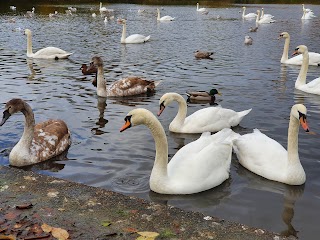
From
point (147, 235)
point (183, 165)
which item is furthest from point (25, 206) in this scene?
point (183, 165)

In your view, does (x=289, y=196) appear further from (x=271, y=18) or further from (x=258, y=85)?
(x=271, y=18)

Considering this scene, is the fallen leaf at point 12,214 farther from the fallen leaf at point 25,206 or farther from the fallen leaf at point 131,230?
the fallen leaf at point 131,230

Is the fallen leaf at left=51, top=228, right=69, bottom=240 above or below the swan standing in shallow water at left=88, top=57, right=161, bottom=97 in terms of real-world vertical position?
above

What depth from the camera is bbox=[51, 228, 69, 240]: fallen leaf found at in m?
4.13

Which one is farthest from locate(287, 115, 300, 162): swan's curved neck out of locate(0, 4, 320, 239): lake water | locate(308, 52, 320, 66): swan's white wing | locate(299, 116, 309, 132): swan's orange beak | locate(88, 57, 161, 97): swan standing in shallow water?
locate(308, 52, 320, 66): swan's white wing

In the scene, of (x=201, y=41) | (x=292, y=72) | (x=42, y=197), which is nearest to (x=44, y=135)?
(x=42, y=197)

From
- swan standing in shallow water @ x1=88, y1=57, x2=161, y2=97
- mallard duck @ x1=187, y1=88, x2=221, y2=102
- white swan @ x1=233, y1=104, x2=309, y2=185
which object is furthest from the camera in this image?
swan standing in shallow water @ x1=88, y1=57, x2=161, y2=97

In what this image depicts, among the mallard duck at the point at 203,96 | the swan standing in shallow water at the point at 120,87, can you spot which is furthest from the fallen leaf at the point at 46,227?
the swan standing in shallow water at the point at 120,87

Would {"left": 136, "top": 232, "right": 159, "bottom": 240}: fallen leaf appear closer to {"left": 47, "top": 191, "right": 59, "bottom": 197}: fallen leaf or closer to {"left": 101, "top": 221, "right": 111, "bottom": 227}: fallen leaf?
{"left": 101, "top": 221, "right": 111, "bottom": 227}: fallen leaf

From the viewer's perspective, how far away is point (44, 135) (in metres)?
8.34

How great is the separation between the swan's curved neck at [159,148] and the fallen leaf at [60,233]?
91.1 inches

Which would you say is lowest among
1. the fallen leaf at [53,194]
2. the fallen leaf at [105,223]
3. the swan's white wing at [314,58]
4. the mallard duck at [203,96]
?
the mallard duck at [203,96]

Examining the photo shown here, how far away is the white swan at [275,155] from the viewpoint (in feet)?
22.0

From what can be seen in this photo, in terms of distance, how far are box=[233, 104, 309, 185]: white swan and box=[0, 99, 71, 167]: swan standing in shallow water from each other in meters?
3.21
